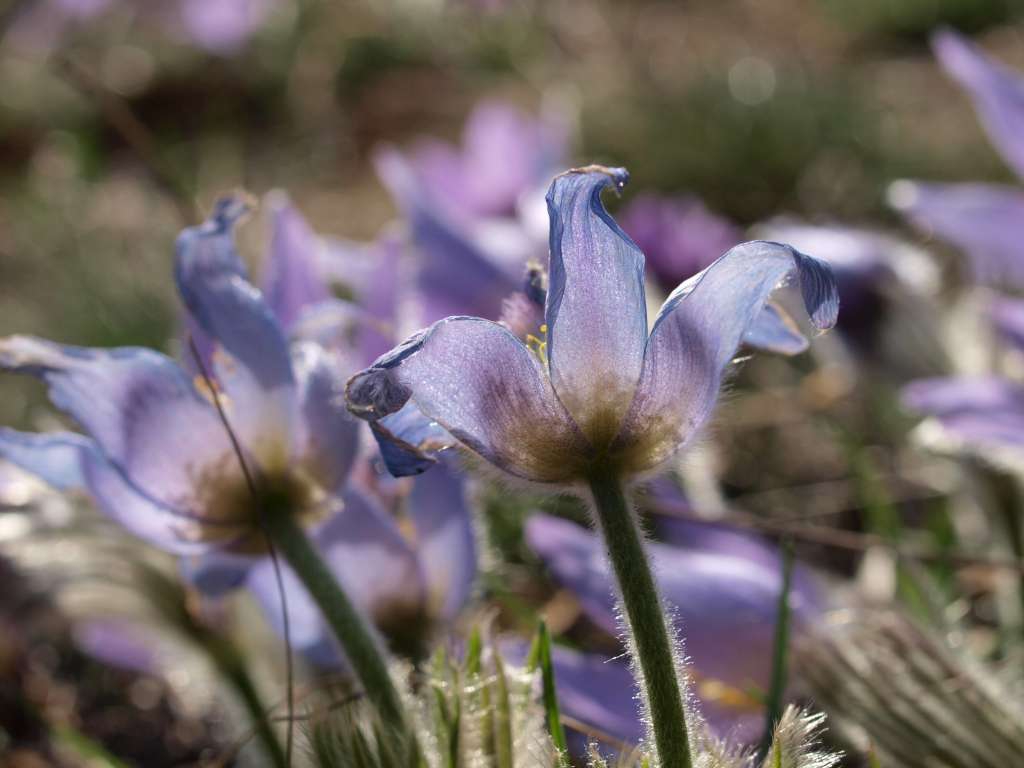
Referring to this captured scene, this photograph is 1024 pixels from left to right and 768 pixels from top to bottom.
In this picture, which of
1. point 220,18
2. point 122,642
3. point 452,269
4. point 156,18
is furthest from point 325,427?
point 156,18

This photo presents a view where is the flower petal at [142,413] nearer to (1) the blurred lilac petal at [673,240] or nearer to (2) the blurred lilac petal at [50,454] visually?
(2) the blurred lilac petal at [50,454]

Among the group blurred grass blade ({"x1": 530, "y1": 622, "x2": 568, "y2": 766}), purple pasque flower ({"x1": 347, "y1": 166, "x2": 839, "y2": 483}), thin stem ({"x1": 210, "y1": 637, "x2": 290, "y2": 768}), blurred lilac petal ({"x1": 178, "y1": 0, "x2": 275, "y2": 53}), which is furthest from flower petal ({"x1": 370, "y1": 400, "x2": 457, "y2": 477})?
blurred lilac petal ({"x1": 178, "y1": 0, "x2": 275, "y2": 53})

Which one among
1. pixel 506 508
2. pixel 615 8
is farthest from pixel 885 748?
pixel 615 8

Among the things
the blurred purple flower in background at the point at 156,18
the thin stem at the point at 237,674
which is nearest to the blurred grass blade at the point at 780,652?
the thin stem at the point at 237,674

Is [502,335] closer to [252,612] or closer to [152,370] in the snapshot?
[152,370]

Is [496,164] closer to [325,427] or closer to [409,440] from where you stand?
[325,427]

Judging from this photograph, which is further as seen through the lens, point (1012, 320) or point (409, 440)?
point (1012, 320)
